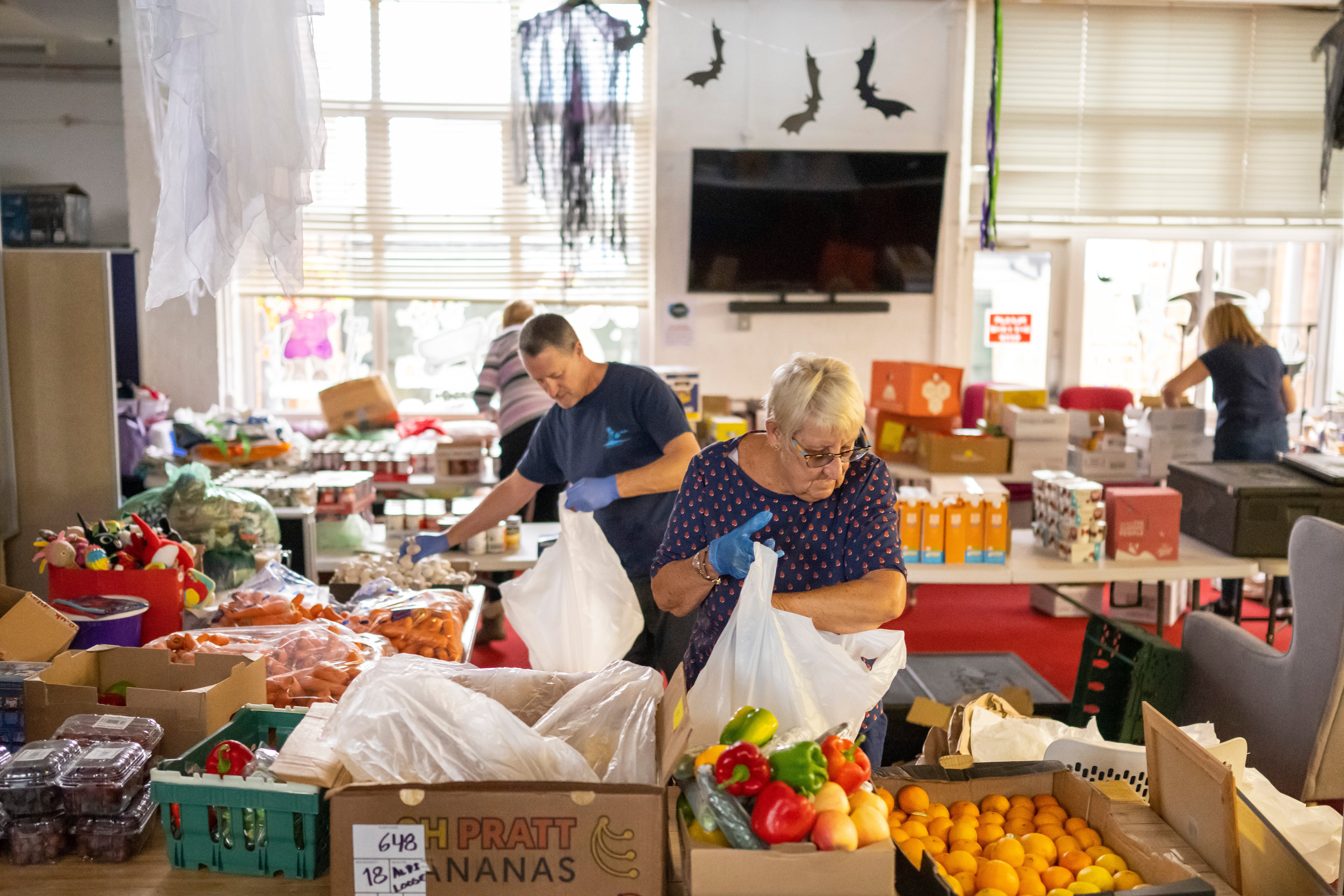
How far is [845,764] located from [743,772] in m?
0.14

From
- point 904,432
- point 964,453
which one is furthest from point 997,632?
point 904,432

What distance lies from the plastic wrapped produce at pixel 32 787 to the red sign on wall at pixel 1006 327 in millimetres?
6305

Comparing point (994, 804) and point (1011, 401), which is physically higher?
point (1011, 401)

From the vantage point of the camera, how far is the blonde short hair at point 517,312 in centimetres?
520

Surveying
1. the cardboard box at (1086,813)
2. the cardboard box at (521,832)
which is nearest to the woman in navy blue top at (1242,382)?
the cardboard box at (1086,813)

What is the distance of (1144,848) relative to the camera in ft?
4.68

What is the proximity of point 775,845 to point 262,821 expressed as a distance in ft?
2.46

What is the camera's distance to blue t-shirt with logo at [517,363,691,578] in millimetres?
2975

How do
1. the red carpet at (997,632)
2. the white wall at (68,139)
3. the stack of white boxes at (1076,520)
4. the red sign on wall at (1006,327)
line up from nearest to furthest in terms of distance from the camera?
1. the stack of white boxes at (1076,520)
2. the red carpet at (997,632)
3. the white wall at (68,139)
4. the red sign on wall at (1006,327)

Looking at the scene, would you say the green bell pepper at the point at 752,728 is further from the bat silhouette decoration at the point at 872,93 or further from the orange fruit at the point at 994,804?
the bat silhouette decoration at the point at 872,93

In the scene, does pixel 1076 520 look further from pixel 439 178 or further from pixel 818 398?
pixel 439 178

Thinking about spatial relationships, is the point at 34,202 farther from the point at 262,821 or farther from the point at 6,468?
the point at 262,821

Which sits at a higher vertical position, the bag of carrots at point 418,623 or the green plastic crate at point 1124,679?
the bag of carrots at point 418,623

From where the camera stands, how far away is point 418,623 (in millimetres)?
2465
